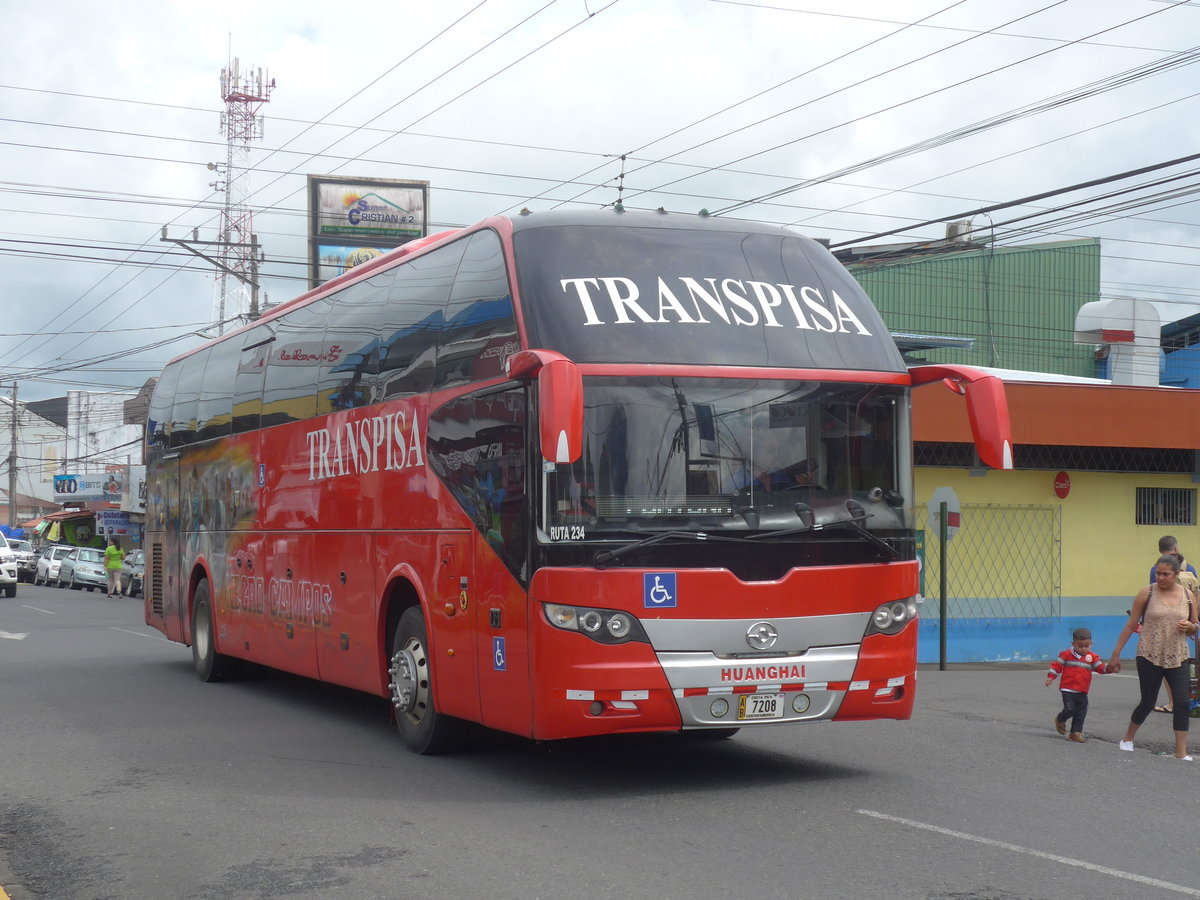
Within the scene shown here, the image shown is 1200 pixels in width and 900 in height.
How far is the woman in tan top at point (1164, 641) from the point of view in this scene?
1085 cm

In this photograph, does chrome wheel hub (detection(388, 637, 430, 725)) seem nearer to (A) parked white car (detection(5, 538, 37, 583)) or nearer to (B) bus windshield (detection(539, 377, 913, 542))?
(B) bus windshield (detection(539, 377, 913, 542))

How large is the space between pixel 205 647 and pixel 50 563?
39.2 m

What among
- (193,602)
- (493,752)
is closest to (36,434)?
(193,602)

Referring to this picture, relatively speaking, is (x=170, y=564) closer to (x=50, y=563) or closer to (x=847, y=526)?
(x=847, y=526)

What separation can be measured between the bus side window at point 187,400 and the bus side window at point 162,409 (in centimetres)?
18

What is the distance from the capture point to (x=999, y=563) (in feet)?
65.8

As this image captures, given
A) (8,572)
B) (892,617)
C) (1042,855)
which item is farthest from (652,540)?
(8,572)

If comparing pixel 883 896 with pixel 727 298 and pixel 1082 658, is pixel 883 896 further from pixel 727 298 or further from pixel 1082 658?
pixel 1082 658

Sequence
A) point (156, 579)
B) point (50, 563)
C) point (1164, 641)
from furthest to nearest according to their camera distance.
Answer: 1. point (50, 563)
2. point (156, 579)
3. point (1164, 641)

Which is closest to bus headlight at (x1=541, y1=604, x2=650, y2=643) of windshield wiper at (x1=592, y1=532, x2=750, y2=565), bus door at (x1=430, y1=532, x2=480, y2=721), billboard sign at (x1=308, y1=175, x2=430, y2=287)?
windshield wiper at (x1=592, y1=532, x2=750, y2=565)

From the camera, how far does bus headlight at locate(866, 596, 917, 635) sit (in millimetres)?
8812

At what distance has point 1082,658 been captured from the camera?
11734 millimetres

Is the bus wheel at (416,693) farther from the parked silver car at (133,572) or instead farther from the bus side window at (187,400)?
the parked silver car at (133,572)

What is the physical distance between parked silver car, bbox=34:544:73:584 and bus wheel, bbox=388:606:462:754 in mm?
44154
